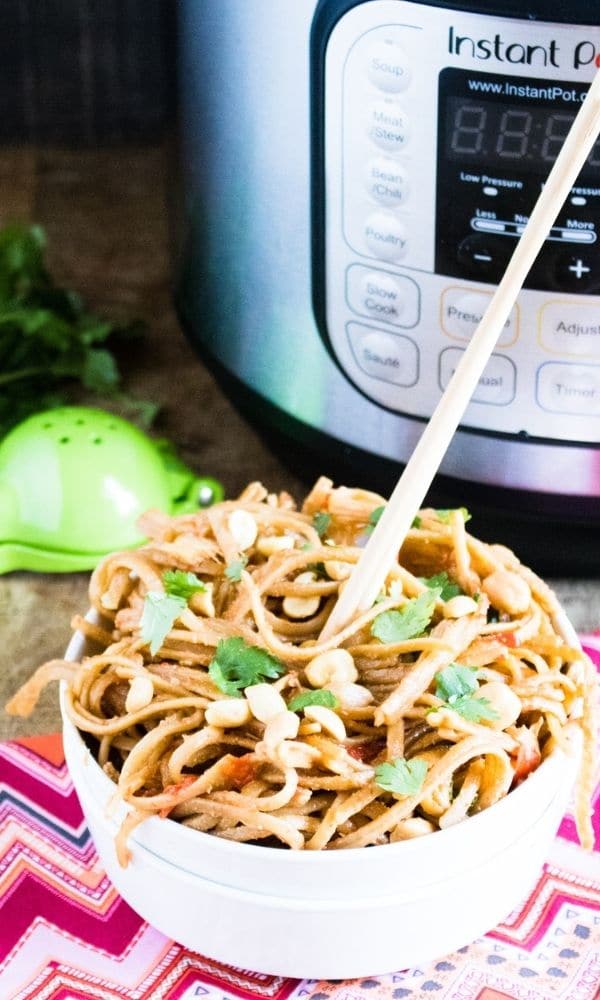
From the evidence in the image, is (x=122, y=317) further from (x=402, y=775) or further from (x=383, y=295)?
(x=402, y=775)

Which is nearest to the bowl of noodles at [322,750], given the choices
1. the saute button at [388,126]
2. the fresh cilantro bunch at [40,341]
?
the saute button at [388,126]

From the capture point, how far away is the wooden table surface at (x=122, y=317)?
41.1 inches

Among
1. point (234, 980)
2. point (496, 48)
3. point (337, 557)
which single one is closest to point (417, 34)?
point (496, 48)

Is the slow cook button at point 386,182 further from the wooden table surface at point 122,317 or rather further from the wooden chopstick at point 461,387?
the wooden table surface at point 122,317

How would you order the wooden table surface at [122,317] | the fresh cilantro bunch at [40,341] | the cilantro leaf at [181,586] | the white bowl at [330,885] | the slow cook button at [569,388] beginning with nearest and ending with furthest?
the white bowl at [330,885] → the cilantro leaf at [181,586] → the slow cook button at [569,388] → the wooden table surface at [122,317] → the fresh cilantro bunch at [40,341]

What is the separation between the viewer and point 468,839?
26.3 inches

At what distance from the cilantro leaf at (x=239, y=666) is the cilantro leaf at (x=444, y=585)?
11cm

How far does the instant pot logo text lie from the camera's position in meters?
0.79

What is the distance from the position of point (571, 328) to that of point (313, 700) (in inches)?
12.5

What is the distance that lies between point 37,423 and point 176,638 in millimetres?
409

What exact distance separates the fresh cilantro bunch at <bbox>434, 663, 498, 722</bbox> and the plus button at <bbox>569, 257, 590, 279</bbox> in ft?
0.90

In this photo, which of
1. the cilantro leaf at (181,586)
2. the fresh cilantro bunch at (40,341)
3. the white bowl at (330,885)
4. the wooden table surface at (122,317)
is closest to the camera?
the white bowl at (330,885)

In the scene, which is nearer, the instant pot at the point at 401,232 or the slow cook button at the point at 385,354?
the instant pot at the point at 401,232

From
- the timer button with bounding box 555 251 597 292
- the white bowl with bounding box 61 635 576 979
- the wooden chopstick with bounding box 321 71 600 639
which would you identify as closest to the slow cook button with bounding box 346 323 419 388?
the timer button with bounding box 555 251 597 292
